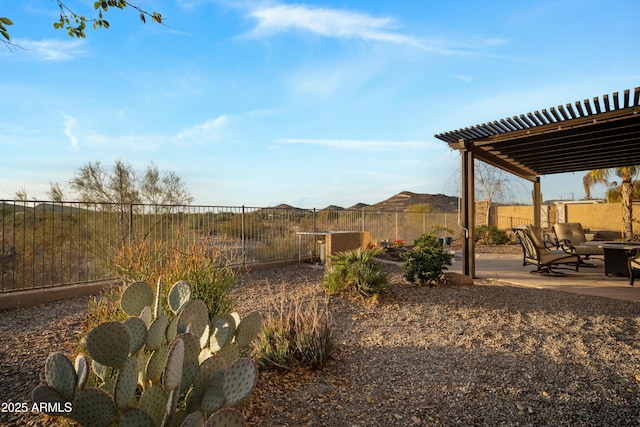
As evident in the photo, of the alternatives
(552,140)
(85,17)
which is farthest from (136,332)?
(552,140)

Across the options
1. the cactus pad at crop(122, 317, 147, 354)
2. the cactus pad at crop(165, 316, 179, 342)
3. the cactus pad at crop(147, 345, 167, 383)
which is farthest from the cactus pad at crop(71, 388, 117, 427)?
the cactus pad at crop(165, 316, 179, 342)

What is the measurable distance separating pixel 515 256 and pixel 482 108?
225 inches

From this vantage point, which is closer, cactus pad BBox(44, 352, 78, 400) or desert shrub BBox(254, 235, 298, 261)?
cactus pad BBox(44, 352, 78, 400)

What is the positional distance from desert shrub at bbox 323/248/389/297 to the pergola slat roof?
111 inches

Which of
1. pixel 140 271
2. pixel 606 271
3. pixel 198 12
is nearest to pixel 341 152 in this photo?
pixel 198 12

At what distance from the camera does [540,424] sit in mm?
2203

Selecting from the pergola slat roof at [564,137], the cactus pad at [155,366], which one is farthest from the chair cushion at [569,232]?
the cactus pad at [155,366]

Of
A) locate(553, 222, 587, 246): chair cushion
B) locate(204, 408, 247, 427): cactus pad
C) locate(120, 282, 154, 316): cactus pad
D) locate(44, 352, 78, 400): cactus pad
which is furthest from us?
locate(553, 222, 587, 246): chair cushion

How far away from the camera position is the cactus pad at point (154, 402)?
1542mm

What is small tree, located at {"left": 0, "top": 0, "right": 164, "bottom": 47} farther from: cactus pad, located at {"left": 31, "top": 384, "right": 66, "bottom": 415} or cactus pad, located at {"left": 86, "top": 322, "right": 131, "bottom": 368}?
cactus pad, located at {"left": 31, "top": 384, "right": 66, "bottom": 415}

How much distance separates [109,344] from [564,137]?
7339mm

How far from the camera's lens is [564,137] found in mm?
6336

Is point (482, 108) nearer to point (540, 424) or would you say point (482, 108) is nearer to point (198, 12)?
point (198, 12)

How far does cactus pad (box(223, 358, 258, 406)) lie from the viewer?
→ 60.5 inches
